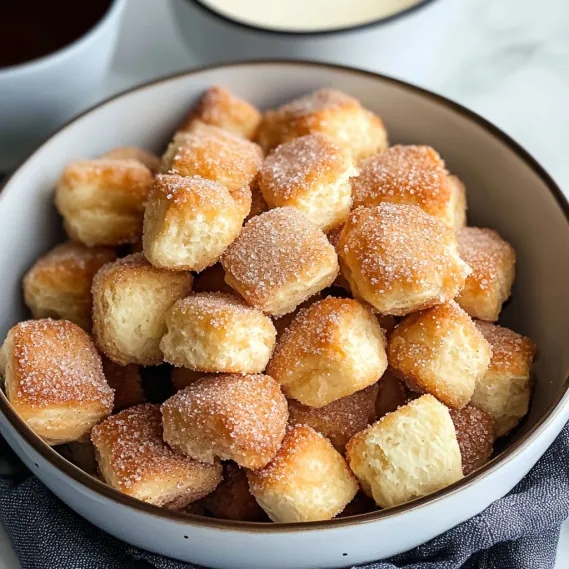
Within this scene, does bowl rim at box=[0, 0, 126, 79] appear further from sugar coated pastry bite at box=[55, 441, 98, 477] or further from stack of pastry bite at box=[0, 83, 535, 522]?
sugar coated pastry bite at box=[55, 441, 98, 477]

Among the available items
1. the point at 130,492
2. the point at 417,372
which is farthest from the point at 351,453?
the point at 130,492

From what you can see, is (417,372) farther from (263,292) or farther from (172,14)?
(172,14)

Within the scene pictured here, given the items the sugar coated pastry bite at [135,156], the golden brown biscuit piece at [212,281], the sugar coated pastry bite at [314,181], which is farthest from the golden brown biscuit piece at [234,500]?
the sugar coated pastry bite at [135,156]

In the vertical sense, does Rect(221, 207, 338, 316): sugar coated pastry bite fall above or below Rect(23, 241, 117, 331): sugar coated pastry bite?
above

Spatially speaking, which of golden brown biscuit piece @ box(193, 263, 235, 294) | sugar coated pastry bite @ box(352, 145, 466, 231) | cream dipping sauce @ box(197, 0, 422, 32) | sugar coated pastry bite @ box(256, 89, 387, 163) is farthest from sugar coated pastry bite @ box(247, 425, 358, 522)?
cream dipping sauce @ box(197, 0, 422, 32)

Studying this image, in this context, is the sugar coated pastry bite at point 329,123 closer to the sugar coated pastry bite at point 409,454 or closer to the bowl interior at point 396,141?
the bowl interior at point 396,141

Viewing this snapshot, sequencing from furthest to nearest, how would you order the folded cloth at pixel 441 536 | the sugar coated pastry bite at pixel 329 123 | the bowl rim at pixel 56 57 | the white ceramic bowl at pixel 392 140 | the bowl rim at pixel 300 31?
the bowl rim at pixel 300 31 < the bowl rim at pixel 56 57 < the sugar coated pastry bite at pixel 329 123 < the folded cloth at pixel 441 536 < the white ceramic bowl at pixel 392 140

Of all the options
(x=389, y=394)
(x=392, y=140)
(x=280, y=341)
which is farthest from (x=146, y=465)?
(x=392, y=140)
